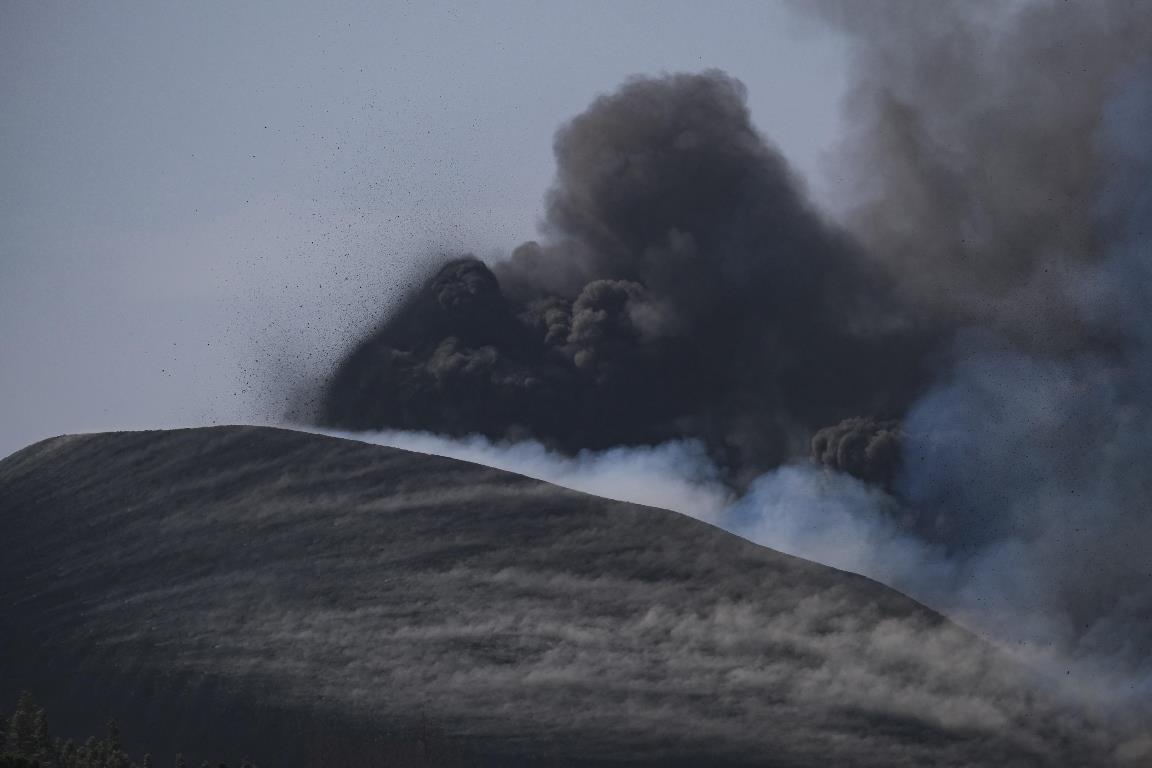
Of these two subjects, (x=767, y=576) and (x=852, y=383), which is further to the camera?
(x=852, y=383)

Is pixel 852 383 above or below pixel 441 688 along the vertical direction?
above

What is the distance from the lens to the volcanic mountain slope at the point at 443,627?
113000 millimetres

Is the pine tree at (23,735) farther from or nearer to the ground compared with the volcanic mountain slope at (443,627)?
nearer to the ground

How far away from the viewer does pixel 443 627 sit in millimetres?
130375

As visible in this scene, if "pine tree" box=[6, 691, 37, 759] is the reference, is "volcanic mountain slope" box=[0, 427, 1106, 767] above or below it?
above

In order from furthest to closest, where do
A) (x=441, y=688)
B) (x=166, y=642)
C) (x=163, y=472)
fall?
(x=163, y=472) < (x=166, y=642) < (x=441, y=688)

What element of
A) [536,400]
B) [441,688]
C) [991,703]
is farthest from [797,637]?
[536,400]

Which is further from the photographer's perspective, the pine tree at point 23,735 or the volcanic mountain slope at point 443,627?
the volcanic mountain slope at point 443,627

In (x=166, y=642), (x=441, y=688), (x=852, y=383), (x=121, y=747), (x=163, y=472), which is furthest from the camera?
(x=163, y=472)

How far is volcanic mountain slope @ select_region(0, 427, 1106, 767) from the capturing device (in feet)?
371

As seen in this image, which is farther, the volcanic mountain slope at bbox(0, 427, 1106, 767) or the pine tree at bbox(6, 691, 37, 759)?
the volcanic mountain slope at bbox(0, 427, 1106, 767)

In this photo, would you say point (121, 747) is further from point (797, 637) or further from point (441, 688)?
point (797, 637)

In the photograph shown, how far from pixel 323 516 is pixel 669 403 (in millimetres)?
28090

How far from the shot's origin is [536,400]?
145875 millimetres
